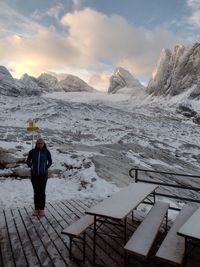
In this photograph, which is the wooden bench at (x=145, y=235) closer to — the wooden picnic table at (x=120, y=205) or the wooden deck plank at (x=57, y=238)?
the wooden picnic table at (x=120, y=205)

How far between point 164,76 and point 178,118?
1320 inches

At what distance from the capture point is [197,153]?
83.7 feet

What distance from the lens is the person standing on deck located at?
324 inches

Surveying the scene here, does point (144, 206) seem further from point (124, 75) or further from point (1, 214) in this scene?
point (124, 75)

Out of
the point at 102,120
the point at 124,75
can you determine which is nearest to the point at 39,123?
the point at 102,120

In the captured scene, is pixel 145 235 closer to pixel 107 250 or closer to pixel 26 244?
pixel 107 250

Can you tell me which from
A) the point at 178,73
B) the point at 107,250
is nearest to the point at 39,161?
the point at 107,250

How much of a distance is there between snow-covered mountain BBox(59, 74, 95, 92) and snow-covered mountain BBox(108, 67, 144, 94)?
115 feet

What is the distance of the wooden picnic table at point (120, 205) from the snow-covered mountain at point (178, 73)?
54540mm

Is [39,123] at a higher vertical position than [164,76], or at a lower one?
lower

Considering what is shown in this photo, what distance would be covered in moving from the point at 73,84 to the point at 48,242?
551 ft

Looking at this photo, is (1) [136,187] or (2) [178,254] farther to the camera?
(1) [136,187]

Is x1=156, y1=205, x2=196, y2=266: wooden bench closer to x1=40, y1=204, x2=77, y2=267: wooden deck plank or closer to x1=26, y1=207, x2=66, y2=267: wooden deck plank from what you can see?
x1=40, y1=204, x2=77, y2=267: wooden deck plank

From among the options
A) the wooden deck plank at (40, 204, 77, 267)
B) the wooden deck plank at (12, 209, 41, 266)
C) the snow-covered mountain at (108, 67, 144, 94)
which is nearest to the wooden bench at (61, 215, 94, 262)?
the wooden deck plank at (40, 204, 77, 267)
